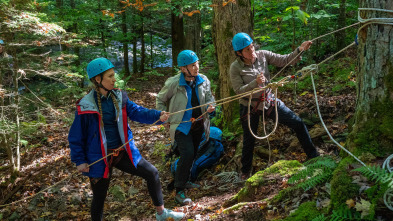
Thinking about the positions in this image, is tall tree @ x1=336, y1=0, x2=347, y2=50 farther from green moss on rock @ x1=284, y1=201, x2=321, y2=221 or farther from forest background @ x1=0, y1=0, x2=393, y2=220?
green moss on rock @ x1=284, y1=201, x2=321, y2=221

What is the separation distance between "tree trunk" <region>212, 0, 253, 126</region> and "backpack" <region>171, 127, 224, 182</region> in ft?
2.31

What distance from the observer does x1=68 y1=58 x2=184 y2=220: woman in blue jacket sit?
3848mm

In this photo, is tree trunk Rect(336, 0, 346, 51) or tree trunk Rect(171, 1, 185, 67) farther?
tree trunk Rect(171, 1, 185, 67)

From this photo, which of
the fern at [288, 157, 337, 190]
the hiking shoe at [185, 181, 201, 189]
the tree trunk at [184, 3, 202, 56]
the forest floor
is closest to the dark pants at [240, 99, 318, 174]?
the forest floor

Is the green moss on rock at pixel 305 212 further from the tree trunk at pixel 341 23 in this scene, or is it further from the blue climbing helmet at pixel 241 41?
the tree trunk at pixel 341 23

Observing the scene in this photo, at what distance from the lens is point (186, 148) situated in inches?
200

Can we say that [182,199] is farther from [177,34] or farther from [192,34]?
[192,34]

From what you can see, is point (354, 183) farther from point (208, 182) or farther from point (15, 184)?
point (15, 184)

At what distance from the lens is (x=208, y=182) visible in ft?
19.7

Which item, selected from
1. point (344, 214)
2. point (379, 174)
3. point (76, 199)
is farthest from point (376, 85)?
point (76, 199)

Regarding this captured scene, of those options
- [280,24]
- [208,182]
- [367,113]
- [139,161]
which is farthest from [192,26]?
[367,113]

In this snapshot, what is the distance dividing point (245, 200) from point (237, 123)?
2.86 metres

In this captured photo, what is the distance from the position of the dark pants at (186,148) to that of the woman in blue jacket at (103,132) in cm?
92

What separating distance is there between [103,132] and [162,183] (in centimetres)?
302
